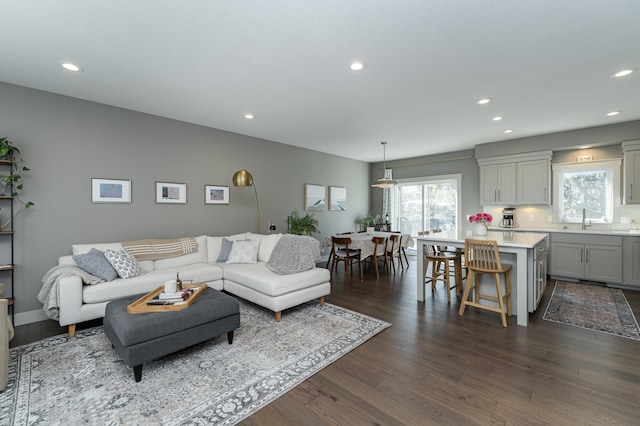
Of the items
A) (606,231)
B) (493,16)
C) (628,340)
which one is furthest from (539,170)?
(493,16)

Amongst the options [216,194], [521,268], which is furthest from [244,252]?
[521,268]

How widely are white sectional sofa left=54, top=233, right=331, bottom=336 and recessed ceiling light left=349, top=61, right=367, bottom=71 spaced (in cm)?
232

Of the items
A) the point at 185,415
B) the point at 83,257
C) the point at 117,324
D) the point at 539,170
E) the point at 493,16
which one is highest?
the point at 493,16

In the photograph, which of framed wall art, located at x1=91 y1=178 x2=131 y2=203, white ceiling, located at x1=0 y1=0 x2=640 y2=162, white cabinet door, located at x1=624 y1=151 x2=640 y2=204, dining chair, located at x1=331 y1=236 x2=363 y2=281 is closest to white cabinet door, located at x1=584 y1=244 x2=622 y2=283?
white cabinet door, located at x1=624 y1=151 x2=640 y2=204

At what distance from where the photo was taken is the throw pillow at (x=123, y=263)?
3.41 meters

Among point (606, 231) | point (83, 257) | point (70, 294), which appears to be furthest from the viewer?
point (606, 231)

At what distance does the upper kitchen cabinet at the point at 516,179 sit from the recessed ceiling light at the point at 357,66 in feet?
14.9

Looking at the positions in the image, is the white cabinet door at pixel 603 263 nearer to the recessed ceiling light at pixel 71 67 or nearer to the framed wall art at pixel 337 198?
the framed wall art at pixel 337 198

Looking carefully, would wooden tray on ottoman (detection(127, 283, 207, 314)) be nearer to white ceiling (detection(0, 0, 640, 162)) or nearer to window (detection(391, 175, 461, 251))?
white ceiling (detection(0, 0, 640, 162))

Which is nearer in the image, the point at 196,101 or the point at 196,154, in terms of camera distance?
the point at 196,101

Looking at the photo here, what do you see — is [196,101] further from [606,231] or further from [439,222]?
[606,231]

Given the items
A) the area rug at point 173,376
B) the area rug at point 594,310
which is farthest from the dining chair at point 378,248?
the area rug at point 594,310

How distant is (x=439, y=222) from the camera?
7.54m

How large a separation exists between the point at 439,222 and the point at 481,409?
610cm
